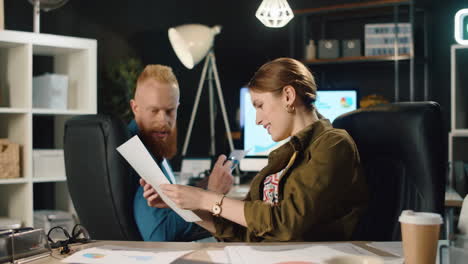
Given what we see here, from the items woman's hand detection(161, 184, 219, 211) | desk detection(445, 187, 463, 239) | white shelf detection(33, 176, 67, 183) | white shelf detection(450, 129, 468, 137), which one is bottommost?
desk detection(445, 187, 463, 239)

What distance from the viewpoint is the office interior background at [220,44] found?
434cm

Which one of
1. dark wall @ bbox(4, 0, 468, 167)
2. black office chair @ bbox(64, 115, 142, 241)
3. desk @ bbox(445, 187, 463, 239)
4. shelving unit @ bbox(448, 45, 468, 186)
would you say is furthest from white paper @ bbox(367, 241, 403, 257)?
dark wall @ bbox(4, 0, 468, 167)

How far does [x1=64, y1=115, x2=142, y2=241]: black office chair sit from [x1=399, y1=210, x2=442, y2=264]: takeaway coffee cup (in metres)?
1.05

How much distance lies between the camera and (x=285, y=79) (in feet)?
5.43

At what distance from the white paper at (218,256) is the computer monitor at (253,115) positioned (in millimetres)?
1821

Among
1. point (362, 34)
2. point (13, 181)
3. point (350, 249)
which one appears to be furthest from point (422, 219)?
point (362, 34)

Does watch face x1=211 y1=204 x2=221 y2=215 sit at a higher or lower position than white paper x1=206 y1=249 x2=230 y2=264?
higher

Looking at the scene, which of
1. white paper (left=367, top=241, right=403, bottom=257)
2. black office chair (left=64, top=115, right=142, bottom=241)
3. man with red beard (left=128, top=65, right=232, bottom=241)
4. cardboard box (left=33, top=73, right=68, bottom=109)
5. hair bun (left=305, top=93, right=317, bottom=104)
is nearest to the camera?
white paper (left=367, top=241, right=403, bottom=257)

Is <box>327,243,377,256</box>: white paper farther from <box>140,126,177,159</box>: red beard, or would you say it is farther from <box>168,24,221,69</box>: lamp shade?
A: <box>168,24,221,69</box>: lamp shade

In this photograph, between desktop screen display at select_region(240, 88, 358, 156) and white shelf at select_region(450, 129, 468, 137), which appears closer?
desktop screen display at select_region(240, 88, 358, 156)

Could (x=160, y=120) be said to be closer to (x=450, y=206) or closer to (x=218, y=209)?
(x=218, y=209)

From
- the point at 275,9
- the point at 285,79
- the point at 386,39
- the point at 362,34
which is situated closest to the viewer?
the point at 285,79

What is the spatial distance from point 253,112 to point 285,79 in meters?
1.44

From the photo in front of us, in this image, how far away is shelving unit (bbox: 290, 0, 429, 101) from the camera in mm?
4113
